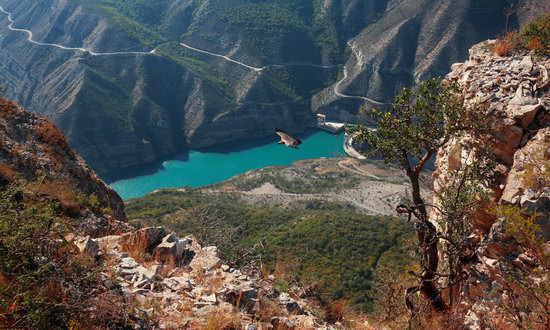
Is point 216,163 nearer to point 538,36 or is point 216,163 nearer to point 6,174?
point 6,174

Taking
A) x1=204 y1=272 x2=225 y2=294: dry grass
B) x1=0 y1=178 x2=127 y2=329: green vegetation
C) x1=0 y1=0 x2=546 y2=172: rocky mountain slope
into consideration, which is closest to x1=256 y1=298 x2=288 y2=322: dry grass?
x1=204 y1=272 x2=225 y2=294: dry grass

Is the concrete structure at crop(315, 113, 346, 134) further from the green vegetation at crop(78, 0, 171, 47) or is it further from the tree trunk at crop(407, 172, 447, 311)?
the tree trunk at crop(407, 172, 447, 311)

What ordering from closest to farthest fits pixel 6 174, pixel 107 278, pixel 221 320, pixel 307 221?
1. pixel 221 320
2. pixel 107 278
3. pixel 6 174
4. pixel 307 221

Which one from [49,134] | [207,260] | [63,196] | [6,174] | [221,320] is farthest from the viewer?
[49,134]

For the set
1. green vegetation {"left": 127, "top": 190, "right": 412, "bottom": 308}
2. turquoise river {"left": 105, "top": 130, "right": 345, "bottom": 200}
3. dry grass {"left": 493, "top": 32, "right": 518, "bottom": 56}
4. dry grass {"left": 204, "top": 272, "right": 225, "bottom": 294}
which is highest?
dry grass {"left": 493, "top": 32, "right": 518, "bottom": 56}

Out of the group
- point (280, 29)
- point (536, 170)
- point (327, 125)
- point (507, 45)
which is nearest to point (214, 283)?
Answer: point (536, 170)

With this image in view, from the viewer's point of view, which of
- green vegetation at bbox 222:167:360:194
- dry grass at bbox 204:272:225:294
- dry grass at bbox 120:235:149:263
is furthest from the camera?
green vegetation at bbox 222:167:360:194

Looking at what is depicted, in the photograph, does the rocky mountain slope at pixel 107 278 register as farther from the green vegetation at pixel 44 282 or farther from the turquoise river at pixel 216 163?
the turquoise river at pixel 216 163
